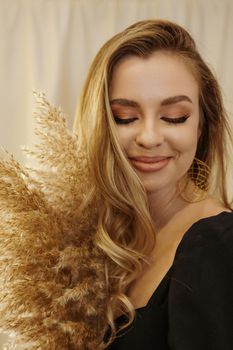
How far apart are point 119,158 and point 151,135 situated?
0.10m

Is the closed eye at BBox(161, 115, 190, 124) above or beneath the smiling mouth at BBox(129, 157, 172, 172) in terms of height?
above

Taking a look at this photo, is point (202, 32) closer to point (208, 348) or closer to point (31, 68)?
point (31, 68)

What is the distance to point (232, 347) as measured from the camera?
833mm

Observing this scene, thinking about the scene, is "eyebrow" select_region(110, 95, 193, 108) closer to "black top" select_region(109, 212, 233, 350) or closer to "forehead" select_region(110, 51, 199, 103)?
"forehead" select_region(110, 51, 199, 103)

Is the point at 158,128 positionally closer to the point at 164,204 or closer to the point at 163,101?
the point at 163,101

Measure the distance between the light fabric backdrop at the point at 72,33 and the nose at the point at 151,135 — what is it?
2.03 ft

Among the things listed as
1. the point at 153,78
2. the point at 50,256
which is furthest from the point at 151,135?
the point at 50,256

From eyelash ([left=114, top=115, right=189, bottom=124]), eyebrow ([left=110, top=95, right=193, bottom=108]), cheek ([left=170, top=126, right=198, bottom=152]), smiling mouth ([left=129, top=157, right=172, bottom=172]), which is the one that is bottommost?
smiling mouth ([left=129, top=157, right=172, bottom=172])

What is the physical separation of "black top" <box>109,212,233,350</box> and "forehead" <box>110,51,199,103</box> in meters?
0.30

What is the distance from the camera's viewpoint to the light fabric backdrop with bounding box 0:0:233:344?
1570 millimetres

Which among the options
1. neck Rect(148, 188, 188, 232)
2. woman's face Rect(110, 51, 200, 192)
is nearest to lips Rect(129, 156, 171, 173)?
woman's face Rect(110, 51, 200, 192)

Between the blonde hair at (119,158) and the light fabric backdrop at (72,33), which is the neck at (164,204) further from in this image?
the light fabric backdrop at (72,33)

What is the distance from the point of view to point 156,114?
1053 millimetres

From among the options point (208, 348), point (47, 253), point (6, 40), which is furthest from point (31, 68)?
point (208, 348)
